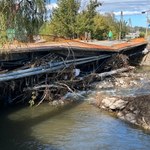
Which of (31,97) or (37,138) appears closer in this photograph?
(37,138)

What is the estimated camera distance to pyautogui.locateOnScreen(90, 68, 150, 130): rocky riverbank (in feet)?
60.6

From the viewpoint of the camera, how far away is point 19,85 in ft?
71.3

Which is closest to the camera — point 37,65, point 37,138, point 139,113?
point 37,138

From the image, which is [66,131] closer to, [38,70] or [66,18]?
[38,70]

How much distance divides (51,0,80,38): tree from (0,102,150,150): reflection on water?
26.8 m

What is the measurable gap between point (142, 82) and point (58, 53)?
279 inches

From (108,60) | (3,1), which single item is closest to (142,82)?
(108,60)

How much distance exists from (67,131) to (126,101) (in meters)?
3.76

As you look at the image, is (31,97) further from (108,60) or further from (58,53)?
(108,60)

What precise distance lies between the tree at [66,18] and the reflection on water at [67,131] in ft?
87.8

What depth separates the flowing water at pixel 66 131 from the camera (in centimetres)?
1551

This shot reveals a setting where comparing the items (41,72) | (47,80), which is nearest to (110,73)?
(47,80)

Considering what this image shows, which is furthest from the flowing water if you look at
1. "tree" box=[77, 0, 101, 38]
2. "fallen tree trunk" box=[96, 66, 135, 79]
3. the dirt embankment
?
"tree" box=[77, 0, 101, 38]

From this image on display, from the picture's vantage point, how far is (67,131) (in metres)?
17.3
